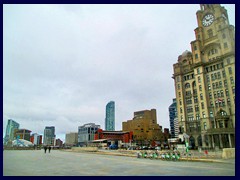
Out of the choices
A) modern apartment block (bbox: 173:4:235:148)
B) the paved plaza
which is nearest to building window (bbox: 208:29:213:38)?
modern apartment block (bbox: 173:4:235:148)

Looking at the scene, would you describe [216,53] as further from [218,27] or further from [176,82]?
[176,82]

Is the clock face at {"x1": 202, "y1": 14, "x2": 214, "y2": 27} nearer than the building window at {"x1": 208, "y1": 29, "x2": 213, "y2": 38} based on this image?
No

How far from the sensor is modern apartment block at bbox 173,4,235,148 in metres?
64.3

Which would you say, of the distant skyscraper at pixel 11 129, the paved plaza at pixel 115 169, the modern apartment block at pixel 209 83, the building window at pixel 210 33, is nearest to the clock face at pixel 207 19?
the modern apartment block at pixel 209 83

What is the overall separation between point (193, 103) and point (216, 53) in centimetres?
2025

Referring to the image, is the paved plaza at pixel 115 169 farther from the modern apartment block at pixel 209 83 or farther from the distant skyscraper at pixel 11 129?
the distant skyscraper at pixel 11 129

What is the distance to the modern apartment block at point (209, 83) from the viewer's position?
211 ft

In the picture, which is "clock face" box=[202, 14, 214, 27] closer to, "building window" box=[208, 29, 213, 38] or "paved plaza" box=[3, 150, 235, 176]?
"building window" box=[208, 29, 213, 38]

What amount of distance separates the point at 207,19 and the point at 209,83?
26.1 metres

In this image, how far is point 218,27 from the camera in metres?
72.8
